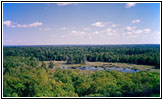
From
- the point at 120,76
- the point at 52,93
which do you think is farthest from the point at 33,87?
the point at 120,76

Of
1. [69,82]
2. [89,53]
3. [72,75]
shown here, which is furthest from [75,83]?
[89,53]

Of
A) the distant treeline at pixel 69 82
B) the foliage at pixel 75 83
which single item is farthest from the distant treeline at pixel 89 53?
the foliage at pixel 75 83

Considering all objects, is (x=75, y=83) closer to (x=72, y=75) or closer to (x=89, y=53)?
(x=72, y=75)

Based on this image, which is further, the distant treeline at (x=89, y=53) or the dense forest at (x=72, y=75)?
the distant treeline at (x=89, y=53)

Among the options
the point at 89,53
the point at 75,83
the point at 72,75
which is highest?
the point at 89,53

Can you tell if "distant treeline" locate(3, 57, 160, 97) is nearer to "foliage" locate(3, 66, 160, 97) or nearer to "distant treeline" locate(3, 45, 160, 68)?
"foliage" locate(3, 66, 160, 97)

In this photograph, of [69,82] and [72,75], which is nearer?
[69,82]

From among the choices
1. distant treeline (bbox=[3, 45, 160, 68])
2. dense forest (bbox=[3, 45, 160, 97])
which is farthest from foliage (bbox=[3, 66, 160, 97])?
distant treeline (bbox=[3, 45, 160, 68])

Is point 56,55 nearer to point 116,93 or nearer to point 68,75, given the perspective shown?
point 68,75

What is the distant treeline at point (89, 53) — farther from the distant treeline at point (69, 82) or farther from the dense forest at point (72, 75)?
the distant treeline at point (69, 82)
